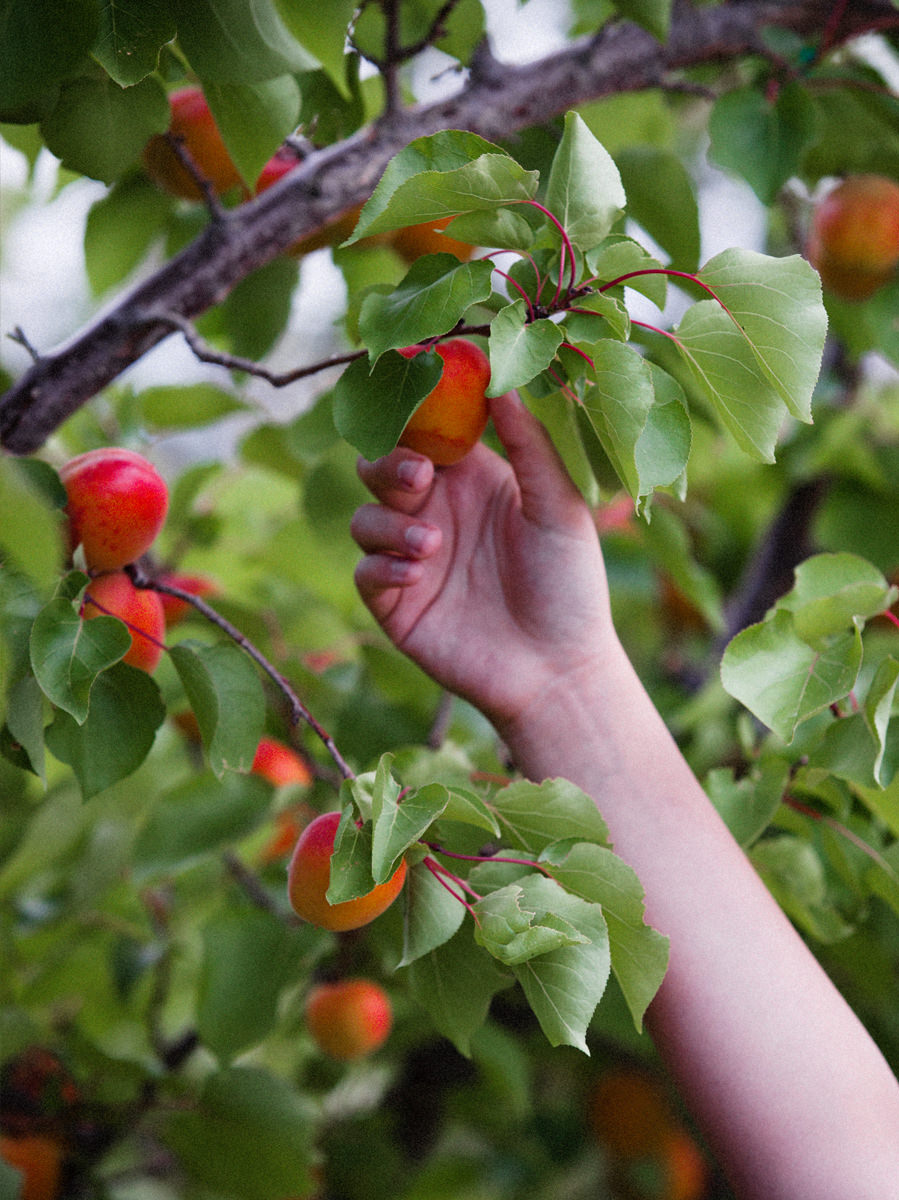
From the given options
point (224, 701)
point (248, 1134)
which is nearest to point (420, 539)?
point (224, 701)

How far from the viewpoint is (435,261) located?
456mm

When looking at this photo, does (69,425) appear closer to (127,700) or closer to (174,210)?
(174,210)

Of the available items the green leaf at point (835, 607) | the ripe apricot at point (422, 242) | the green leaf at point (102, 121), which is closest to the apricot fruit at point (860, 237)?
the ripe apricot at point (422, 242)

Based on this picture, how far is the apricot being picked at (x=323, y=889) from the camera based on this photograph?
0.45 m

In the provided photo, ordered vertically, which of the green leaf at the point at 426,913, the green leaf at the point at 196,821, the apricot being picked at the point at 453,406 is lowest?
the green leaf at the point at 196,821

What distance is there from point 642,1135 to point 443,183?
4.57 feet

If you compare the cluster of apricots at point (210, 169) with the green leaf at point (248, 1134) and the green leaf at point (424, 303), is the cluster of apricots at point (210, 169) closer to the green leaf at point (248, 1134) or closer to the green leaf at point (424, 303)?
the green leaf at point (424, 303)

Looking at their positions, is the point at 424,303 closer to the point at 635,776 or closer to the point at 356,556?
the point at 635,776

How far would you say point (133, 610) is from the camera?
522 mm

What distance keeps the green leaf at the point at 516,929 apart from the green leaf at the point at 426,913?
0.01 meters

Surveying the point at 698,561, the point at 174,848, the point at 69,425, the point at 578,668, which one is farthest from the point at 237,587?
the point at 698,561

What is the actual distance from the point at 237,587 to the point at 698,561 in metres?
0.75

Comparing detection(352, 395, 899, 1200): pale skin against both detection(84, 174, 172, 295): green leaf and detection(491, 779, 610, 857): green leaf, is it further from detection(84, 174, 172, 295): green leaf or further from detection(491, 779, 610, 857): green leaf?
detection(84, 174, 172, 295): green leaf

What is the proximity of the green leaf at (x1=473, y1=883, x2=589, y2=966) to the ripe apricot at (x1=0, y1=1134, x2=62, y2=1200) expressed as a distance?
681mm
